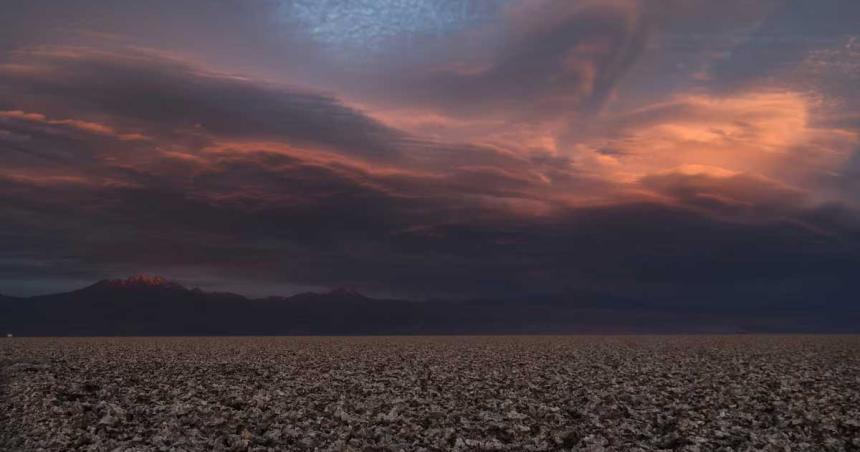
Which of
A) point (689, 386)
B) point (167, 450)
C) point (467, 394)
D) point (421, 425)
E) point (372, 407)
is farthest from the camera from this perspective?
point (689, 386)

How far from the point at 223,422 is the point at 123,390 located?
30.2 feet

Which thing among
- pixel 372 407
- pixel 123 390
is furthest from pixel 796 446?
pixel 123 390

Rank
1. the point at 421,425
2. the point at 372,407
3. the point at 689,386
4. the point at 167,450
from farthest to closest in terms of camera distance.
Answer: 1. the point at 689,386
2. the point at 372,407
3. the point at 421,425
4. the point at 167,450

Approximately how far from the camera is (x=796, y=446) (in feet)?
61.1

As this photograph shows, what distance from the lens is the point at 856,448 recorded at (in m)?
18.7

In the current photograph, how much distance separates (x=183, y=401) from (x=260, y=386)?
5229mm

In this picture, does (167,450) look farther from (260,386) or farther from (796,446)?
(796,446)

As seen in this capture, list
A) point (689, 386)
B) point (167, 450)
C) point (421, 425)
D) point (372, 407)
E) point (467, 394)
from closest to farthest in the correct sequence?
1. point (167, 450)
2. point (421, 425)
3. point (372, 407)
4. point (467, 394)
5. point (689, 386)

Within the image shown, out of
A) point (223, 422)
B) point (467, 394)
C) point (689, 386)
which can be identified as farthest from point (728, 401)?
point (223, 422)

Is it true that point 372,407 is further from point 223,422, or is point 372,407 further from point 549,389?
point 549,389

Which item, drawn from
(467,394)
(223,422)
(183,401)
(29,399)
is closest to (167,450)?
(223,422)

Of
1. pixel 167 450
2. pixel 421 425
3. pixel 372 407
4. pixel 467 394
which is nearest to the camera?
pixel 167 450

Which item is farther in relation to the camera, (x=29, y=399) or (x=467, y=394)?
(x=467, y=394)

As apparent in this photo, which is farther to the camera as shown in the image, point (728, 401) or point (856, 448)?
point (728, 401)
